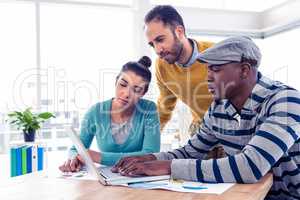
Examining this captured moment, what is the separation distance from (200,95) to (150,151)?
0.53 metres

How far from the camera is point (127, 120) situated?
5.78 ft

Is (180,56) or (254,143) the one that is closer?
(254,143)

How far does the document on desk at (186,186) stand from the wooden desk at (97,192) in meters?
0.03

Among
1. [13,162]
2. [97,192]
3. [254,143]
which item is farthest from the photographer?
[13,162]

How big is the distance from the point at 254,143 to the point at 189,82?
0.91 m

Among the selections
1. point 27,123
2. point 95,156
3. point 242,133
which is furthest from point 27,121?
point 242,133

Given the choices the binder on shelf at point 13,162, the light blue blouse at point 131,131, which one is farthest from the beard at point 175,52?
the binder on shelf at point 13,162

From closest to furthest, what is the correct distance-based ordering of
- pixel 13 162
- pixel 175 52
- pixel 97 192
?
1. pixel 97 192
2. pixel 13 162
3. pixel 175 52

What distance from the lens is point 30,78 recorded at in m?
2.92

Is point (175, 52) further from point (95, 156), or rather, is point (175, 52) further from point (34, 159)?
point (34, 159)

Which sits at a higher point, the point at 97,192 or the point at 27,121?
the point at 27,121

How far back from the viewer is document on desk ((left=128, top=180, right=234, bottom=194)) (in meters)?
1.03

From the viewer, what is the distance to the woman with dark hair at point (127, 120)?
1698 millimetres

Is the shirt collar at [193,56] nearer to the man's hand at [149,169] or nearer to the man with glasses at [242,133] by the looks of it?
the man with glasses at [242,133]
